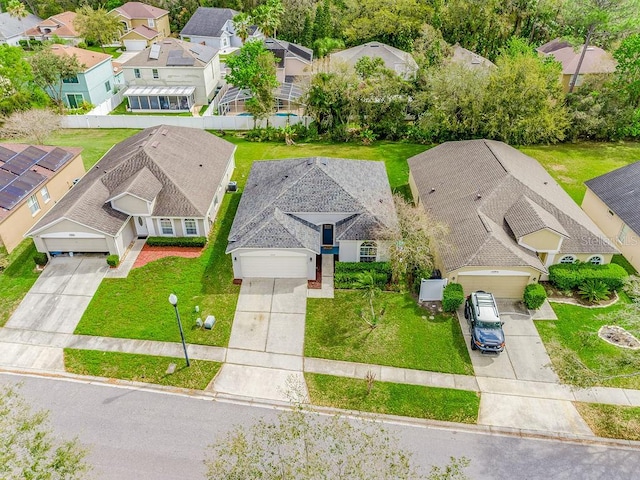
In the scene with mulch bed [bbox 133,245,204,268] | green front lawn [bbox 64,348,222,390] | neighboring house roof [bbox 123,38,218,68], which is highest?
neighboring house roof [bbox 123,38,218,68]

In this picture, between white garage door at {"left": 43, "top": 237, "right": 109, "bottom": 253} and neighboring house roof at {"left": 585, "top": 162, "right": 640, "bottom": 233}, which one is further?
neighboring house roof at {"left": 585, "top": 162, "right": 640, "bottom": 233}

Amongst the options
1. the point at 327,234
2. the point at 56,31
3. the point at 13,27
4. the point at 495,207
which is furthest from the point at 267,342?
the point at 13,27

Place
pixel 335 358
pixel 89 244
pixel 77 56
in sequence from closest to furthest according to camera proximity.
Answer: pixel 335 358 → pixel 89 244 → pixel 77 56

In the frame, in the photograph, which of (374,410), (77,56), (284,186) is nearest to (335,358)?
(374,410)

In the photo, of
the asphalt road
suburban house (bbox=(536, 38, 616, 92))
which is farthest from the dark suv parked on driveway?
suburban house (bbox=(536, 38, 616, 92))

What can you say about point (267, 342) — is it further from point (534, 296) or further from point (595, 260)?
point (595, 260)

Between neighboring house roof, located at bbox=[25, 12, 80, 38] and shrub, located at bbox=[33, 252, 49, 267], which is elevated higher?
neighboring house roof, located at bbox=[25, 12, 80, 38]

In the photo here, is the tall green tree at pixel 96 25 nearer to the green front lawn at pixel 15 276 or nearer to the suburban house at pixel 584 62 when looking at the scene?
the green front lawn at pixel 15 276

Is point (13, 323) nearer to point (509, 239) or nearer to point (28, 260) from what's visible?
point (28, 260)

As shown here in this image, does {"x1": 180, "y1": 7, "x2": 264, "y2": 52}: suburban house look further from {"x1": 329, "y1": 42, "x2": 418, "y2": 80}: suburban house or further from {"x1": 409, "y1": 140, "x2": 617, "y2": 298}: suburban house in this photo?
{"x1": 409, "y1": 140, "x2": 617, "y2": 298}: suburban house
